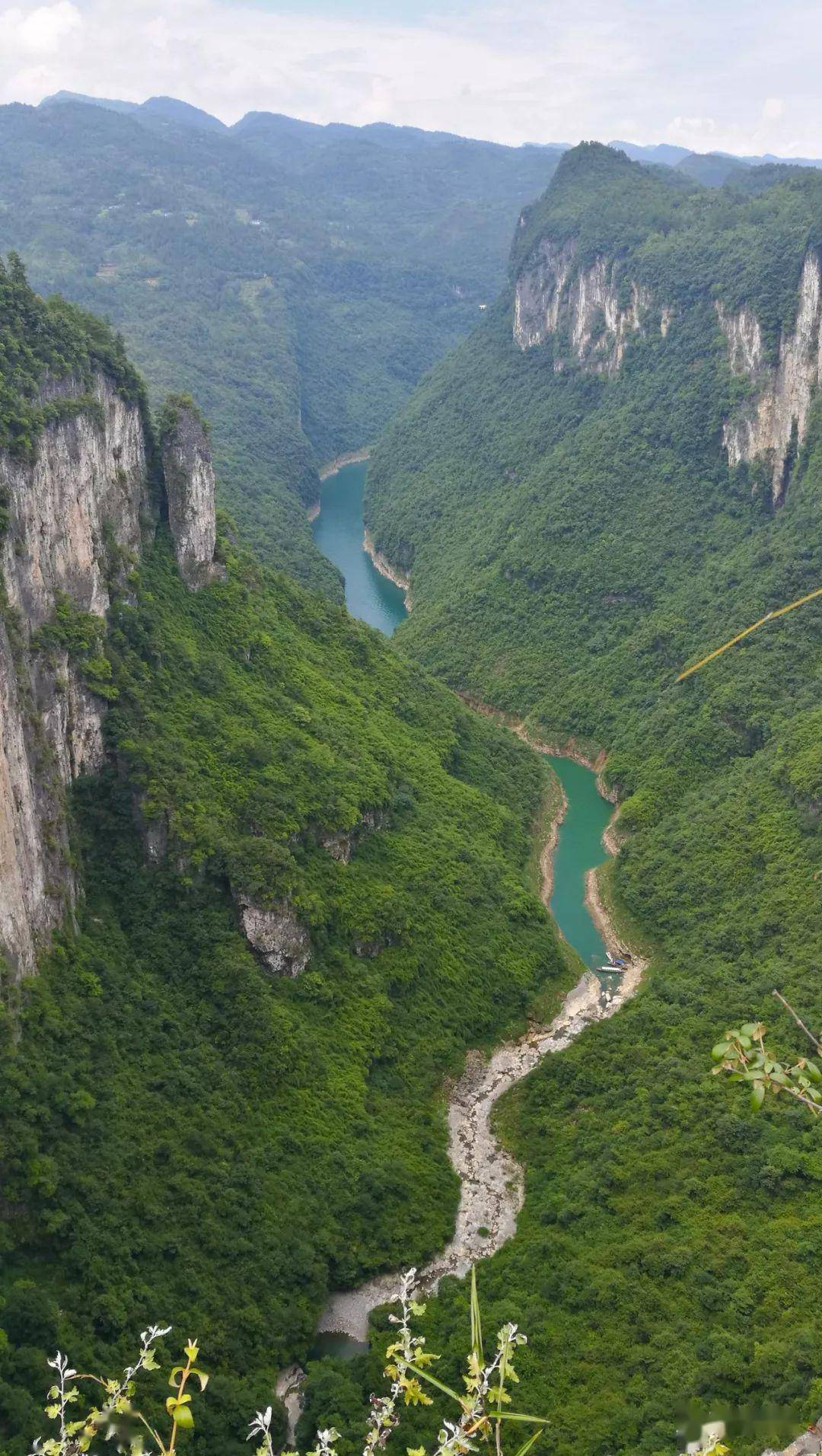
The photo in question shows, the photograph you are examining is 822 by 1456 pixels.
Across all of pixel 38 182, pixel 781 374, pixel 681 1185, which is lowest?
pixel 681 1185

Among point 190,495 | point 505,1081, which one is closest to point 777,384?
point 190,495

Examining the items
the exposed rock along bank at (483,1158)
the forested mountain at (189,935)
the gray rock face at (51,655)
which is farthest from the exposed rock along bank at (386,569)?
the gray rock face at (51,655)

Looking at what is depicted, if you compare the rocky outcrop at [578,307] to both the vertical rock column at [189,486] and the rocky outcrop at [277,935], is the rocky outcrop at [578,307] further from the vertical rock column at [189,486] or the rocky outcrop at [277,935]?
the rocky outcrop at [277,935]

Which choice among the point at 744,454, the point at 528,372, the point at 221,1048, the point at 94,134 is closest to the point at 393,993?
the point at 221,1048

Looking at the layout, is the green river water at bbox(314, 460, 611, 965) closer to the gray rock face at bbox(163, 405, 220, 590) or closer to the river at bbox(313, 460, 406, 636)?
the river at bbox(313, 460, 406, 636)

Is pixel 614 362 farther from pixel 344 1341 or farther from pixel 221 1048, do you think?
pixel 344 1341

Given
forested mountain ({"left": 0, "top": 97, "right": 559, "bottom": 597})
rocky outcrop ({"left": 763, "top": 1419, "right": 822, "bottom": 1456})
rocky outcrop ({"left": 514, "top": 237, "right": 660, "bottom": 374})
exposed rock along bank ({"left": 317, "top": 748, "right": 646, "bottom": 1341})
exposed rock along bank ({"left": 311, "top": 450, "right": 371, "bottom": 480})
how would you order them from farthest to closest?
exposed rock along bank ({"left": 311, "top": 450, "right": 371, "bottom": 480}) → forested mountain ({"left": 0, "top": 97, "right": 559, "bottom": 597}) → rocky outcrop ({"left": 514, "top": 237, "right": 660, "bottom": 374}) → exposed rock along bank ({"left": 317, "top": 748, "right": 646, "bottom": 1341}) → rocky outcrop ({"left": 763, "top": 1419, "right": 822, "bottom": 1456})

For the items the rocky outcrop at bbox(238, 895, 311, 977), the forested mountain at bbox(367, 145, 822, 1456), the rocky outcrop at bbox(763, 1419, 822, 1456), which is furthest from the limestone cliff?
the rocky outcrop at bbox(763, 1419, 822, 1456)
